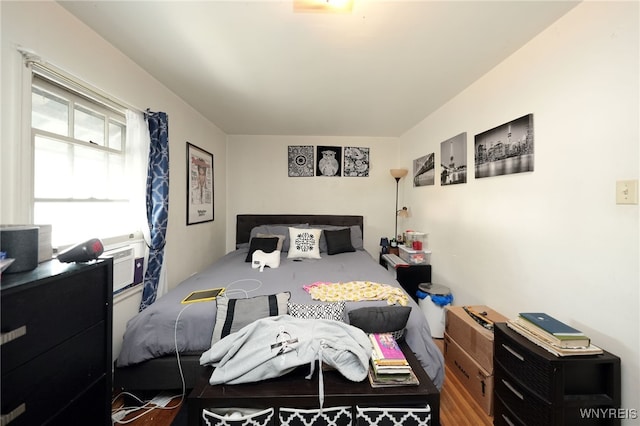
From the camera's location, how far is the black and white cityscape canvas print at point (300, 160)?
146 inches

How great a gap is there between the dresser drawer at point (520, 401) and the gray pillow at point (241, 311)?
4.25ft

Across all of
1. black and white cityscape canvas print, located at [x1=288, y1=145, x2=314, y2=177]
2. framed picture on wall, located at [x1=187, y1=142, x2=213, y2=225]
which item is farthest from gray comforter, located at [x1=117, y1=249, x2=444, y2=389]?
black and white cityscape canvas print, located at [x1=288, y1=145, x2=314, y2=177]

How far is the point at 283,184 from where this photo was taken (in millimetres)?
3727

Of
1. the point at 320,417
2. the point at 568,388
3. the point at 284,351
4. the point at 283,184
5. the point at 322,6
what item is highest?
the point at 322,6

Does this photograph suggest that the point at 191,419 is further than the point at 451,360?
No

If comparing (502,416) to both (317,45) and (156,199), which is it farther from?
(156,199)

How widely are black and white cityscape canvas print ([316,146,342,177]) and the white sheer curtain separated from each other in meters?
2.27

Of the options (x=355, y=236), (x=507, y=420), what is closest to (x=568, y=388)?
(x=507, y=420)

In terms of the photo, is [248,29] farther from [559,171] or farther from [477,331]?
[477,331]

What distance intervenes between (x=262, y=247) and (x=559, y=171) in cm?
258

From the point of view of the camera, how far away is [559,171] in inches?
54.4

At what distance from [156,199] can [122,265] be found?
554mm

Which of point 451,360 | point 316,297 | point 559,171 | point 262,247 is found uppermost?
point 559,171

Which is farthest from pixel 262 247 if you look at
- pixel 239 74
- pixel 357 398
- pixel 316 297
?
pixel 357 398
